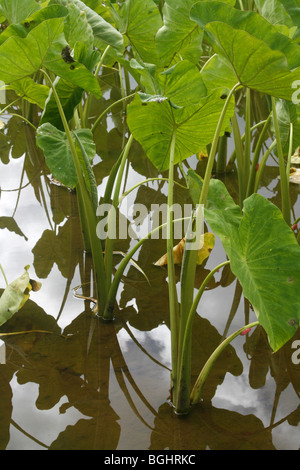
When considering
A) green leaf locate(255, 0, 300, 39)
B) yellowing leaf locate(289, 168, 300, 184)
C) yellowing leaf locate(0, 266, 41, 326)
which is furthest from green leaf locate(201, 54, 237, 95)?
yellowing leaf locate(289, 168, 300, 184)

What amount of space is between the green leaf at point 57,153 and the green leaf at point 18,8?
352 mm

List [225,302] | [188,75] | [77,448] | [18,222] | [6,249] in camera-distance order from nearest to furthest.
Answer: [77,448] < [188,75] < [225,302] < [6,249] < [18,222]

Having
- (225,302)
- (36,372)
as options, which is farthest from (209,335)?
(36,372)

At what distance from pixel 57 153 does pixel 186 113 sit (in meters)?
0.37

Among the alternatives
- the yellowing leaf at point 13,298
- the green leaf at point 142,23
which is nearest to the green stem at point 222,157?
the green leaf at point 142,23

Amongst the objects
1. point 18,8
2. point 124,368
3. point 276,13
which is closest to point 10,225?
point 18,8

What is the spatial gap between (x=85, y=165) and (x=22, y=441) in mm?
729

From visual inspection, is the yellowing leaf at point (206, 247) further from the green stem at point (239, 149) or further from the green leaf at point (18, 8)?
the green leaf at point (18, 8)

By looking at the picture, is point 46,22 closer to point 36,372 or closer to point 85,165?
point 85,165

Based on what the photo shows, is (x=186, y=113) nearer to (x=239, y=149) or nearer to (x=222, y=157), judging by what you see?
(x=239, y=149)

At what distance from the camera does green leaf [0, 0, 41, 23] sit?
162cm

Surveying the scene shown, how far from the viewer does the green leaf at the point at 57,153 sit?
1.53 m

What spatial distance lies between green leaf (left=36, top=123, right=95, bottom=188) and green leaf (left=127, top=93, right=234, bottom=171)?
20 cm

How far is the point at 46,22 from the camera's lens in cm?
126
